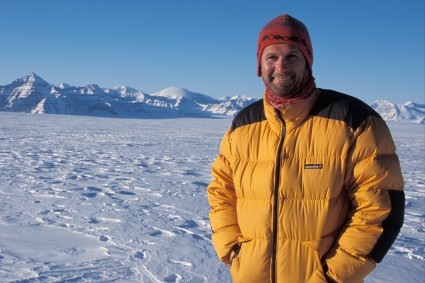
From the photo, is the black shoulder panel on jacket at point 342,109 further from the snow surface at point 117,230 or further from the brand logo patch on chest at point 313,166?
the snow surface at point 117,230

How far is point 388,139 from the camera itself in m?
1.60

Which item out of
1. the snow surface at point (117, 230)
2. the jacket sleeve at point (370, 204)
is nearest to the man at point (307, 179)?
the jacket sleeve at point (370, 204)

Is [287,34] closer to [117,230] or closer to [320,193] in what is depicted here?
[320,193]

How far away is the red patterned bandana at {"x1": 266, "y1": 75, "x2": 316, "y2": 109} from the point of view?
169 cm

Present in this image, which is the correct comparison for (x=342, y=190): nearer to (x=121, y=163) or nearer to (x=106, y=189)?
(x=106, y=189)

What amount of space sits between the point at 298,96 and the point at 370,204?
515mm

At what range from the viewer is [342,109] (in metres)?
1.65

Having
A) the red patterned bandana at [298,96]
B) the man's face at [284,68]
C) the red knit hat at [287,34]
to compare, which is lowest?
the red patterned bandana at [298,96]

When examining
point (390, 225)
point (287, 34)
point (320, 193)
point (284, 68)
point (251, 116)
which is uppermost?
point (287, 34)

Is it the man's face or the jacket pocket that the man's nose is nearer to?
the man's face

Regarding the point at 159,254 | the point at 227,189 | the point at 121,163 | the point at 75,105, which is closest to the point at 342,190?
the point at 227,189

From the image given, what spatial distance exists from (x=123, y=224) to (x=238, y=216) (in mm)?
3141

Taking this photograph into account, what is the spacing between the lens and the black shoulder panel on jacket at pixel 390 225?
5.21 feet

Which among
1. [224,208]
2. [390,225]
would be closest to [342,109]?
[390,225]
